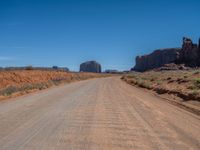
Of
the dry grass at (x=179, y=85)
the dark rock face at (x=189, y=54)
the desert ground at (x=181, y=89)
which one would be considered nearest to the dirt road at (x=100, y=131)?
the desert ground at (x=181, y=89)

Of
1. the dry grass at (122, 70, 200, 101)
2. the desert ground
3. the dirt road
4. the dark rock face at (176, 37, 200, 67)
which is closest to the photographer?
the dirt road

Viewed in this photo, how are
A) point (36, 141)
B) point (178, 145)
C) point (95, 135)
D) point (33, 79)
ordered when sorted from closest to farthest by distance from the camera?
point (178, 145), point (36, 141), point (95, 135), point (33, 79)

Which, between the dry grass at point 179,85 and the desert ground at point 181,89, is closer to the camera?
the desert ground at point 181,89

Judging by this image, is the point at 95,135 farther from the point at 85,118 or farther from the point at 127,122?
the point at 85,118

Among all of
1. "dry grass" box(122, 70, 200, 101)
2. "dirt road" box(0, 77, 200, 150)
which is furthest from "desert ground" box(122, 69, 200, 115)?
"dirt road" box(0, 77, 200, 150)

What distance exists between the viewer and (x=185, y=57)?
136500 millimetres

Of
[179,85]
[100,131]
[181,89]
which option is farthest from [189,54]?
[100,131]

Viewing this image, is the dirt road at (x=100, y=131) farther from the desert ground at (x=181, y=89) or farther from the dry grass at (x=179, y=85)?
the dry grass at (x=179, y=85)

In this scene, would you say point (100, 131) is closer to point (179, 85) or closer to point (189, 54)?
point (179, 85)

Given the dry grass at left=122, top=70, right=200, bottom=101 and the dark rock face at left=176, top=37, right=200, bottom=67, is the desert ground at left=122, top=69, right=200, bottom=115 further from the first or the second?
the dark rock face at left=176, top=37, right=200, bottom=67

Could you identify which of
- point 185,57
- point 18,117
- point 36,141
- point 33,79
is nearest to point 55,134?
point 36,141

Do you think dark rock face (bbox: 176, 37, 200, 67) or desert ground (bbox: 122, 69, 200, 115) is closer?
desert ground (bbox: 122, 69, 200, 115)

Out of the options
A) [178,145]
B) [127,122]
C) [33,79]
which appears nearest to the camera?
[178,145]

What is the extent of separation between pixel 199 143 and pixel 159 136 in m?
1.08
